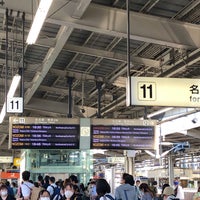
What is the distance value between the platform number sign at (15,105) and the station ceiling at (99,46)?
1.43m

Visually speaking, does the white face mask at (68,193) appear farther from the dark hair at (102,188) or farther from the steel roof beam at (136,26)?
the steel roof beam at (136,26)

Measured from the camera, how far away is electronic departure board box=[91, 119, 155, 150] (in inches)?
480

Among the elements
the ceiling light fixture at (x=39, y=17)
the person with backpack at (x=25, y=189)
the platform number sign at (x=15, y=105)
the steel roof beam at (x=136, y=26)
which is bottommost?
the person with backpack at (x=25, y=189)

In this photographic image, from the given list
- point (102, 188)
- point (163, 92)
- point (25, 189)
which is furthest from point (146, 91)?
point (25, 189)

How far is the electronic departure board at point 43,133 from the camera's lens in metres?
11.9

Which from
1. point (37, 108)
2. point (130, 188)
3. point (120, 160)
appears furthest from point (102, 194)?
point (120, 160)

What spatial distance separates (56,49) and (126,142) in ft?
10.3

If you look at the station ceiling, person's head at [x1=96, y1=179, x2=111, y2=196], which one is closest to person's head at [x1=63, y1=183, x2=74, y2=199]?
person's head at [x1=96, y1=179, x2=111, y2=196]

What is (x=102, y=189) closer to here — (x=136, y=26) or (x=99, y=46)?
(x=136, y=26)

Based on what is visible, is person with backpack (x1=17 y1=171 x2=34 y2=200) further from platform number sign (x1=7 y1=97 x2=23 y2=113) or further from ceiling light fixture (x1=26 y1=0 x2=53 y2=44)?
ceiling light fixture (x1=26 y1=0 x2=53 y2=44)

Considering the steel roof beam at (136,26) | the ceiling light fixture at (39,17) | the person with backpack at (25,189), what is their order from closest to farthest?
1. the ceiling light fixture at (39,17)
2. the steel roof beam at (136,26)
3. the person with backpack at (25,189)

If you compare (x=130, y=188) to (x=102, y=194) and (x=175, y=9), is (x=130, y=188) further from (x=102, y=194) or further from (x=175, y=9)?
(x=175, y=9)

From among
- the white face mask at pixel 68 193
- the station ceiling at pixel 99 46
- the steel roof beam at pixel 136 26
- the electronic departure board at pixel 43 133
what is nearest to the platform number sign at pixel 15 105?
the electronic departure board at pixel 43 133

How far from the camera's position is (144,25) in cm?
913
